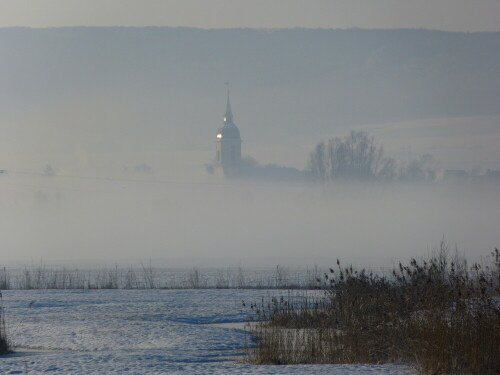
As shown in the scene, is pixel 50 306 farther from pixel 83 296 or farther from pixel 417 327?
pixel 417 327

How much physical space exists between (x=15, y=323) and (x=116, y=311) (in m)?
3.29

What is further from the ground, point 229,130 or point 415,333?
point 229,130

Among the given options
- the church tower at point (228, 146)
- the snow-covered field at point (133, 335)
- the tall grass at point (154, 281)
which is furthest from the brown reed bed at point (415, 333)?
the church tower at point (228, 146)

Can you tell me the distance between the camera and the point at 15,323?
18797mm

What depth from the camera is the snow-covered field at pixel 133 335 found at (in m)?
11.9

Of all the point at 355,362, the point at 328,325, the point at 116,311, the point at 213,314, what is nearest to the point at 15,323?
the point at 116,311

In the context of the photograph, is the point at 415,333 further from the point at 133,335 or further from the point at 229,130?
the point at 229,130

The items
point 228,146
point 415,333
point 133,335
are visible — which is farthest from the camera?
point 228,146

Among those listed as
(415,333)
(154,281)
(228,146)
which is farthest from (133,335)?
(228,146)

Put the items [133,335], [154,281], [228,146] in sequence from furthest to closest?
[228,146]
[154,281]
[133,335]

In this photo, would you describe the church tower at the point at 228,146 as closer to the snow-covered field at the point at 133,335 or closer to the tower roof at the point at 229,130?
the tower roof at the point at 229,130

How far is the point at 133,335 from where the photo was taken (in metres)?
16.7

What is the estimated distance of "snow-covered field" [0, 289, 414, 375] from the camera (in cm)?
1193

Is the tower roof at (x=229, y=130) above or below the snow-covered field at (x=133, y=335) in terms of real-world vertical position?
above
